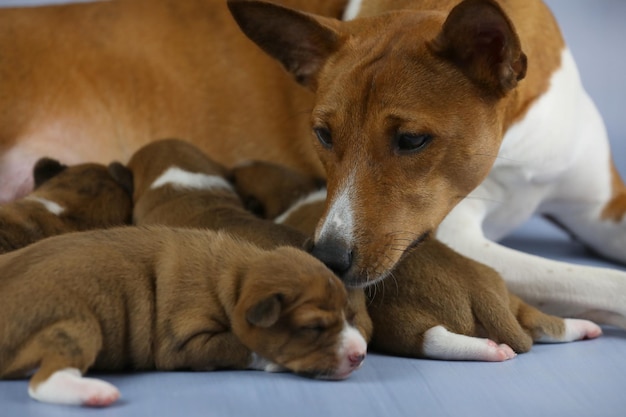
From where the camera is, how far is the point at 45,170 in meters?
3.09

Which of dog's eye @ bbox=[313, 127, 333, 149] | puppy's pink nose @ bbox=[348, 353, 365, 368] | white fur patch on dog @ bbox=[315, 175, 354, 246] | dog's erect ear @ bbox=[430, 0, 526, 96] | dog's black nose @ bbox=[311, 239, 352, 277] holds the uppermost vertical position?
dog's erect ear @ bbox=[430, 0, 526, 96]

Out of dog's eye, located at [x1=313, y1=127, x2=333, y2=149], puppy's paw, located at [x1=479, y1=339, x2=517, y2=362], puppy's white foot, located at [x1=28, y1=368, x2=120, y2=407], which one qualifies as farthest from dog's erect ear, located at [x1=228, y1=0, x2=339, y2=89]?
puppy's white foot, located at [x1=28, y1=368, x2=120, y2=407]

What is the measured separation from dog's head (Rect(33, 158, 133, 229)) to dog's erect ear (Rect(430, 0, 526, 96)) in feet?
3.38

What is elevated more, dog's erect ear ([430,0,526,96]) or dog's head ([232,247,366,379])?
dog's erect ear ([430,0,526,96])

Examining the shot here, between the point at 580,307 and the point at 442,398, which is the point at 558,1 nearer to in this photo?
the point at 580,307

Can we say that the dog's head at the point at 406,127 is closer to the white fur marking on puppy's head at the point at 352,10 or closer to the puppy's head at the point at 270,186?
the puppy's head at the point at 270,186

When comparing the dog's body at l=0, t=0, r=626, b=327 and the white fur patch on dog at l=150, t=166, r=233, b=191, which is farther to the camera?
the white fur patch on dog at l=150, t=166, r=233, b=191

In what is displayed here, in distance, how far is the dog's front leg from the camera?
2742 mm

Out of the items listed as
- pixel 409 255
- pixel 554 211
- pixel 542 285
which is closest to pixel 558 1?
pixel 554 211

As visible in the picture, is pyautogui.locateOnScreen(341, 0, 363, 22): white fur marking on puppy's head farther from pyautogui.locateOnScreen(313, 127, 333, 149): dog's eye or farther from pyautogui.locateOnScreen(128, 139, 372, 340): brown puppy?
pyautogui.locateOnScreen(313, 127, 333, 149): dog's eye

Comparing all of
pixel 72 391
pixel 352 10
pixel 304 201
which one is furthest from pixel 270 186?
pixel 72 391

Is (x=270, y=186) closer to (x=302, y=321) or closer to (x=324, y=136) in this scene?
(x=324, y=136)

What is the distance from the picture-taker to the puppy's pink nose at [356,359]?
84.0 inches

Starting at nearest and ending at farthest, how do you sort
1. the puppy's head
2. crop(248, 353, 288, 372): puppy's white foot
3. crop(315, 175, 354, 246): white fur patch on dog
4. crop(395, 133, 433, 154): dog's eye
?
1. crop(248, 353, 288, 372): puppy's white foot
2. crop(315, 175, 354, 246): white fur patch on dog
3. crop(395, 133, 433, 154): dog's eye
4. the puppy's head
